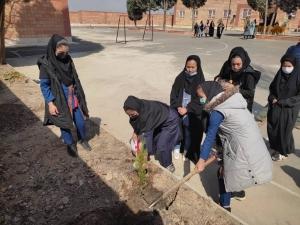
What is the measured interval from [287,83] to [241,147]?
190 centimetres

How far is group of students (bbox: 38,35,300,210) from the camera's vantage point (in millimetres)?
2812

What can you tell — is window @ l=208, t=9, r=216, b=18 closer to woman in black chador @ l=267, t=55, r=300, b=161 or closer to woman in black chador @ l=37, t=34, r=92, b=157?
woman in black chador @ l=267, t=55, r=300, b=161

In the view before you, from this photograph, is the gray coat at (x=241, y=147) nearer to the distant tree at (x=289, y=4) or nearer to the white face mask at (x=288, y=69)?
the white face mask at (x=288, y=69)

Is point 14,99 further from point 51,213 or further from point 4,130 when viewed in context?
point 51,213

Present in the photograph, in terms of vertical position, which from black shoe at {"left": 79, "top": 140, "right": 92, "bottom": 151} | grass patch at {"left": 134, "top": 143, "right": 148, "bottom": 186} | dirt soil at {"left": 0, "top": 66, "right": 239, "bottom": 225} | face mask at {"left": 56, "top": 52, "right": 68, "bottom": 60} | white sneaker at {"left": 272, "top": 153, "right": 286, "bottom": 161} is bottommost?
white sneaker at {"left": 272, "top": 153, "right": 286, "bottom": 161}

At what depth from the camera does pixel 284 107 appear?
4320mm

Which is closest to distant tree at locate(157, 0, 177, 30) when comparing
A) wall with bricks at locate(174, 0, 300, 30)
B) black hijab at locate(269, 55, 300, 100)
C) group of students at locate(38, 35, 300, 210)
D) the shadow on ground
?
wall with bricks at locate(174, 0, 300, 30)

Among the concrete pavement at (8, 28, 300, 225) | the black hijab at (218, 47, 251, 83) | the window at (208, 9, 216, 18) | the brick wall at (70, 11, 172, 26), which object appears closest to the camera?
the concrete pavement at (8, 28, 300, 225)

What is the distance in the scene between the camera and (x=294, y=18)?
47156 millimetres

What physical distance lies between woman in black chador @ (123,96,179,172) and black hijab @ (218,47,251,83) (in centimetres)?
112

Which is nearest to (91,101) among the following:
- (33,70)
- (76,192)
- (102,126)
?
(102,126)

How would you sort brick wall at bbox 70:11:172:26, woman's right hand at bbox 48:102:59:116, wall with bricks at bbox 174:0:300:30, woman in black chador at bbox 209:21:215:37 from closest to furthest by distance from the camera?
woman's right hand at bbox 48:102:59:116 → woman in black chador at bbox 209:21:215:37 → wall with bricks at bbox 174:0:300:30 → brick wall at bbox 70:11:172:26

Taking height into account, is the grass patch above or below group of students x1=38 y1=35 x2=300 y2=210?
below

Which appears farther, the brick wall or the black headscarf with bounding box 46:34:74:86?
the brick wall
